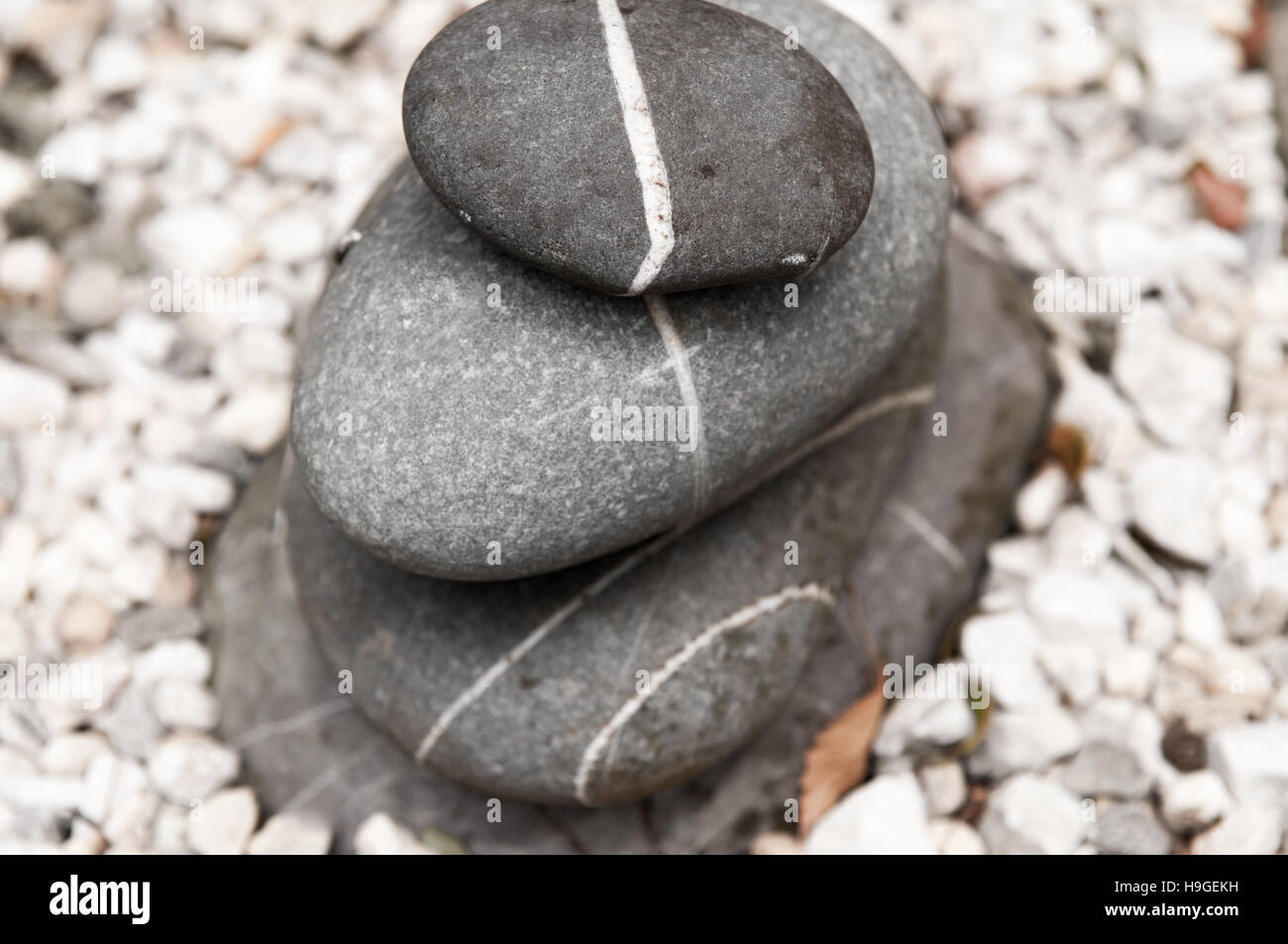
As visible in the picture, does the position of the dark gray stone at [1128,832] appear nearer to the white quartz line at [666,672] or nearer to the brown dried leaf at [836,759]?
the brown dried leaf at [836,759]

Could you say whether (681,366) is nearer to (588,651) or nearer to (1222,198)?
(588,651)

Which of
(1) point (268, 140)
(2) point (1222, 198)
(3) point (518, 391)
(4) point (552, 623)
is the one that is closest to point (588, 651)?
(4) point (552, 623)

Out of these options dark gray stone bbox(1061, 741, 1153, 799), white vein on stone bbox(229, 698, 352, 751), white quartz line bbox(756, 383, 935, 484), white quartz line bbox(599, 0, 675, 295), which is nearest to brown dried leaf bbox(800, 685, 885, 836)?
dark gray stone bbox(1061, 741, 1153, 799)

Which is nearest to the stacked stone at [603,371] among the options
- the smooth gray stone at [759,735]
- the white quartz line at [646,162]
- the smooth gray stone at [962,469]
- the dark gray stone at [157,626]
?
the white quartz line at [646,162]

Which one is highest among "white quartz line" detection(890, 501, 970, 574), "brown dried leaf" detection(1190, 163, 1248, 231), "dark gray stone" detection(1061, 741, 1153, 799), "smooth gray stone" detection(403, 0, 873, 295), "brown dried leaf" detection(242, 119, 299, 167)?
"smooth gray stone" detection(403, 0, 873, 295)

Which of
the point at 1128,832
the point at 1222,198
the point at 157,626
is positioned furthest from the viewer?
the point at 1222,198

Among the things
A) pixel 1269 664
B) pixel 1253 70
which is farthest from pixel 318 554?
pixel 1253 70

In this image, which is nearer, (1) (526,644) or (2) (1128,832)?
(1) (526,644)

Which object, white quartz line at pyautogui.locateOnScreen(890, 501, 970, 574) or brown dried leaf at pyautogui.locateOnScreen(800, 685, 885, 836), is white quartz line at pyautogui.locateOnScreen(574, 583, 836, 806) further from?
white quartz line at pyautogui.locateOnScreen(890, 501, 970, 574)
